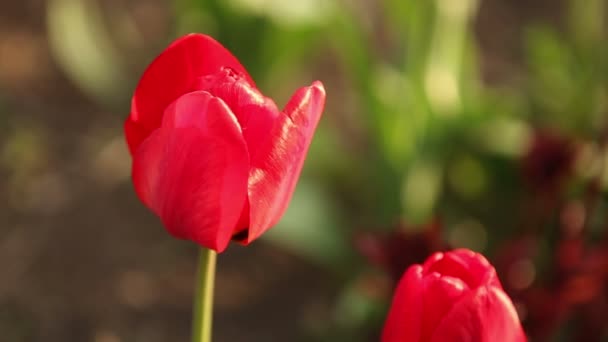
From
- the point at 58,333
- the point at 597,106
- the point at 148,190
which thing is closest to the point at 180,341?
the point at 58,333

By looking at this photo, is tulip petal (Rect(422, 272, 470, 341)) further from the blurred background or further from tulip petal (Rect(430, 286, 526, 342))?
the blurred background

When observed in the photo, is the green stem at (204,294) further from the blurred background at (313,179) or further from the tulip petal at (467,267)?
the blurred background at (313,179)

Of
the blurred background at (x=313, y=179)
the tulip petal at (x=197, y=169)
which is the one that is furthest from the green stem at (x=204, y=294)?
the blurred background at (x=313, y=179)

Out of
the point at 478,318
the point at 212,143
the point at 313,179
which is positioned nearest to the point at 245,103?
the point at 212,143

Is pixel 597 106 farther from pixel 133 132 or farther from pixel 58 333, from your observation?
pixel 133 132

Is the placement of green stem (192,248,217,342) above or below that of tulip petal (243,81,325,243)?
below

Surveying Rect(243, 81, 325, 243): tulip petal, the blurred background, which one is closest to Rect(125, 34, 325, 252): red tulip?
Rect(243, 81, 325, 243): tulip petal

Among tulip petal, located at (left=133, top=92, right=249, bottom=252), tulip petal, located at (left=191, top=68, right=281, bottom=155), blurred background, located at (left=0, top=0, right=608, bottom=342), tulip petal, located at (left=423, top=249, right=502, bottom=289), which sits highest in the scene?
tulip petal, located at (left=191, top=68, right=281, bottom=155)

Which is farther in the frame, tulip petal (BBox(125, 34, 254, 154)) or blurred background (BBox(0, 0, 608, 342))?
blurred background (BBox(0, 0, 608, 342))
